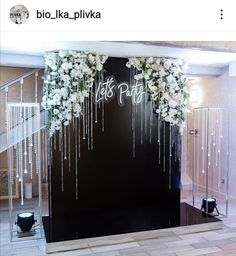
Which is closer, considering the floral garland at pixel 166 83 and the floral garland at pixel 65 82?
the floral garland at pixel 65 82

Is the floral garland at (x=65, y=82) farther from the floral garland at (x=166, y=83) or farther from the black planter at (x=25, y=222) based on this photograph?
the black planter at (x=25, y=222)

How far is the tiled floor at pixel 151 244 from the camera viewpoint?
10.5ft

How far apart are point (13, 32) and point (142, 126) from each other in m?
3.59

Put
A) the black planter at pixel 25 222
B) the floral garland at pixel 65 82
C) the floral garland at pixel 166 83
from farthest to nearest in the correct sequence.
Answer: the floral garland at pixel 166 83, the floral garland at pixel 65 82, the black planter at pixel 25 222

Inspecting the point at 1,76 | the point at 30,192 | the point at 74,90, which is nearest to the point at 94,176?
the point at 74,90

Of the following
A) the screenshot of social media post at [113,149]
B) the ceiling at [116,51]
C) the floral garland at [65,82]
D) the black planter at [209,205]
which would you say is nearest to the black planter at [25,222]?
the screenshot of social media post at [113,149]

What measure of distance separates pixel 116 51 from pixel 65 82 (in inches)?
32.9

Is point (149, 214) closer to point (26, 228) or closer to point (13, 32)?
point (26, 228)

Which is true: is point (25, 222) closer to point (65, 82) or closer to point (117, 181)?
point (117, 181)

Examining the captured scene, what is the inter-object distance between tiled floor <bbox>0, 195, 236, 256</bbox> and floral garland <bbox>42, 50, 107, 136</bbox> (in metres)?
1.52

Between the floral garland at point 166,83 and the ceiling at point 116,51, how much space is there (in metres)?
0.15

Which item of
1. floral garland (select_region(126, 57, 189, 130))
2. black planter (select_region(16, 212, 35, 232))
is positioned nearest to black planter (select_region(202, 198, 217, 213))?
floral garland (select_region(126, 57, 189, 130))

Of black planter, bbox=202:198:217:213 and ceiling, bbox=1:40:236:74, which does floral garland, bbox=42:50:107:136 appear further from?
black planter, bbox=202:198:217:213

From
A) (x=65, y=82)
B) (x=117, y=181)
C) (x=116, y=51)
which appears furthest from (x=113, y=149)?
(x=116, y=51)
